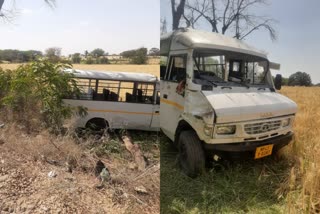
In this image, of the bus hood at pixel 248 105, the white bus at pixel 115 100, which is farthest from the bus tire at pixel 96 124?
the bus hood at pixel 248 105

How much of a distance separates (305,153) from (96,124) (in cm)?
417

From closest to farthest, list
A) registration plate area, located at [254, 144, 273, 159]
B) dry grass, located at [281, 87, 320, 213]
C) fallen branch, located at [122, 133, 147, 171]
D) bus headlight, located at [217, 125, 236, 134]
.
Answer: bus headlight, located at [217, 125, 236, 134], dry grass, located at [281, 87, 320, 213], registration plate area, located at [254, 144, 273, 159], fallen branch, located at [122, 133, 147, 171]

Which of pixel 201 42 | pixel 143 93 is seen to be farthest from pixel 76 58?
pixel 201 42

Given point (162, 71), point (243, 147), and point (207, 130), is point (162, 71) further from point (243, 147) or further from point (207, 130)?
point (243, 147)

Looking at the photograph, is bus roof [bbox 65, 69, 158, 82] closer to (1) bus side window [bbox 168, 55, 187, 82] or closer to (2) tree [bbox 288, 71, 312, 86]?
(2) tree [bbox 288, 71, 312, 86]

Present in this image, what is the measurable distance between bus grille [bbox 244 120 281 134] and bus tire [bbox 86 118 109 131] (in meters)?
3.82

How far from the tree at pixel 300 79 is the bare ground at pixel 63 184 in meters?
1.19

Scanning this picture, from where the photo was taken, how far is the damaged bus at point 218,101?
1224 millimetres

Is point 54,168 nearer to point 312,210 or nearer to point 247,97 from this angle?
point 247,97

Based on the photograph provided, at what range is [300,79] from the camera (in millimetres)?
1903

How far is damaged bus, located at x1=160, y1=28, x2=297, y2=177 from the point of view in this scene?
1224 millimetres

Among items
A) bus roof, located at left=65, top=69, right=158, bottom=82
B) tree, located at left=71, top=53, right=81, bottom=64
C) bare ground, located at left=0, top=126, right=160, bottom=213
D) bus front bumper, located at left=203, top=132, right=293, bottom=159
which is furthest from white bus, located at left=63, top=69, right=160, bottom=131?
bus front bumper, located at left=203, top=132, right=293, bottom=159

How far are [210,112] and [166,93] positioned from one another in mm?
503

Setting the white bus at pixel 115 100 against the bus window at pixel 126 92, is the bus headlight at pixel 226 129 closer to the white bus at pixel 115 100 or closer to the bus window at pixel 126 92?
the white bus at pixel 115 100
